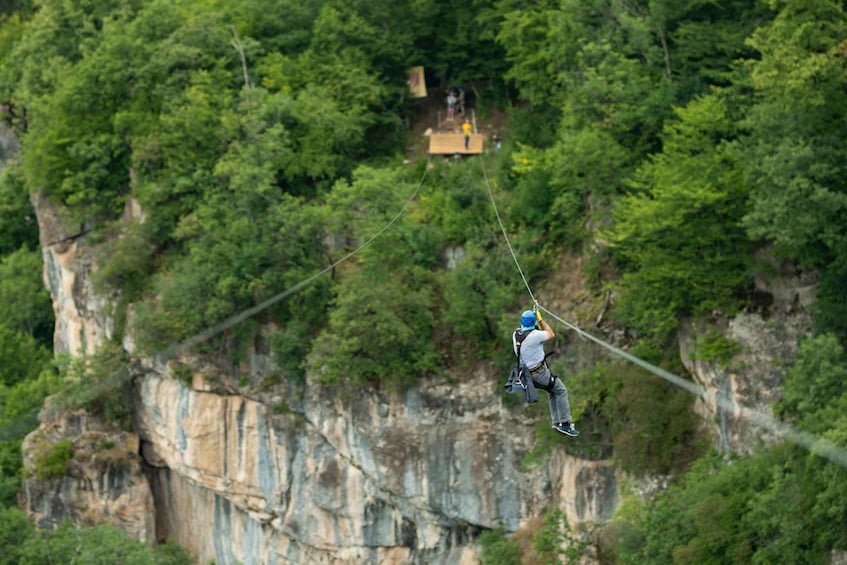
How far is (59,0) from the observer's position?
69438 millimetres

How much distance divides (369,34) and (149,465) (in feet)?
51.8

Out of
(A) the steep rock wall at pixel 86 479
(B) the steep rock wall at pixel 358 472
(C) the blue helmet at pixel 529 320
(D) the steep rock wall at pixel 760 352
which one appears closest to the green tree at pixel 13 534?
(A) the steep rock wall at pixel 86 479

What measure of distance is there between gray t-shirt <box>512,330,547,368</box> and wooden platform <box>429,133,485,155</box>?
27.3m

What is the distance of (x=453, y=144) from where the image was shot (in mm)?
63062

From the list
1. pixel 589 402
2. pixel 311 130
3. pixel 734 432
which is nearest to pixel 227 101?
pixel 311 130

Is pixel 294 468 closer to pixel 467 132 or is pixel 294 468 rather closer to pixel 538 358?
pixel 467 132

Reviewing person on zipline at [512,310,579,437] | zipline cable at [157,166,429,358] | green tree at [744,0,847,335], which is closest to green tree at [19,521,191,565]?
zipline cable at [157,166,429,358]

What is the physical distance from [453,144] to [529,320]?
1128 inches

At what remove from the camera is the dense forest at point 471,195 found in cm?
4591

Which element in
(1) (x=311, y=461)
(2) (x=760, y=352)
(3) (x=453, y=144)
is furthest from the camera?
(3) (x=453, y=144)

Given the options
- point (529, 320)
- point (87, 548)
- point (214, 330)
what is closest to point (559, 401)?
point (529, 320)

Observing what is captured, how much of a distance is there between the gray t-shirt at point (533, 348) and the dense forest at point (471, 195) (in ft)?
31.0

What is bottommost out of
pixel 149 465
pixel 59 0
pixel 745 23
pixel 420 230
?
pixel 149 465

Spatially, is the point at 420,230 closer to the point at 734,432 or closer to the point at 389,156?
the point at 389,156
